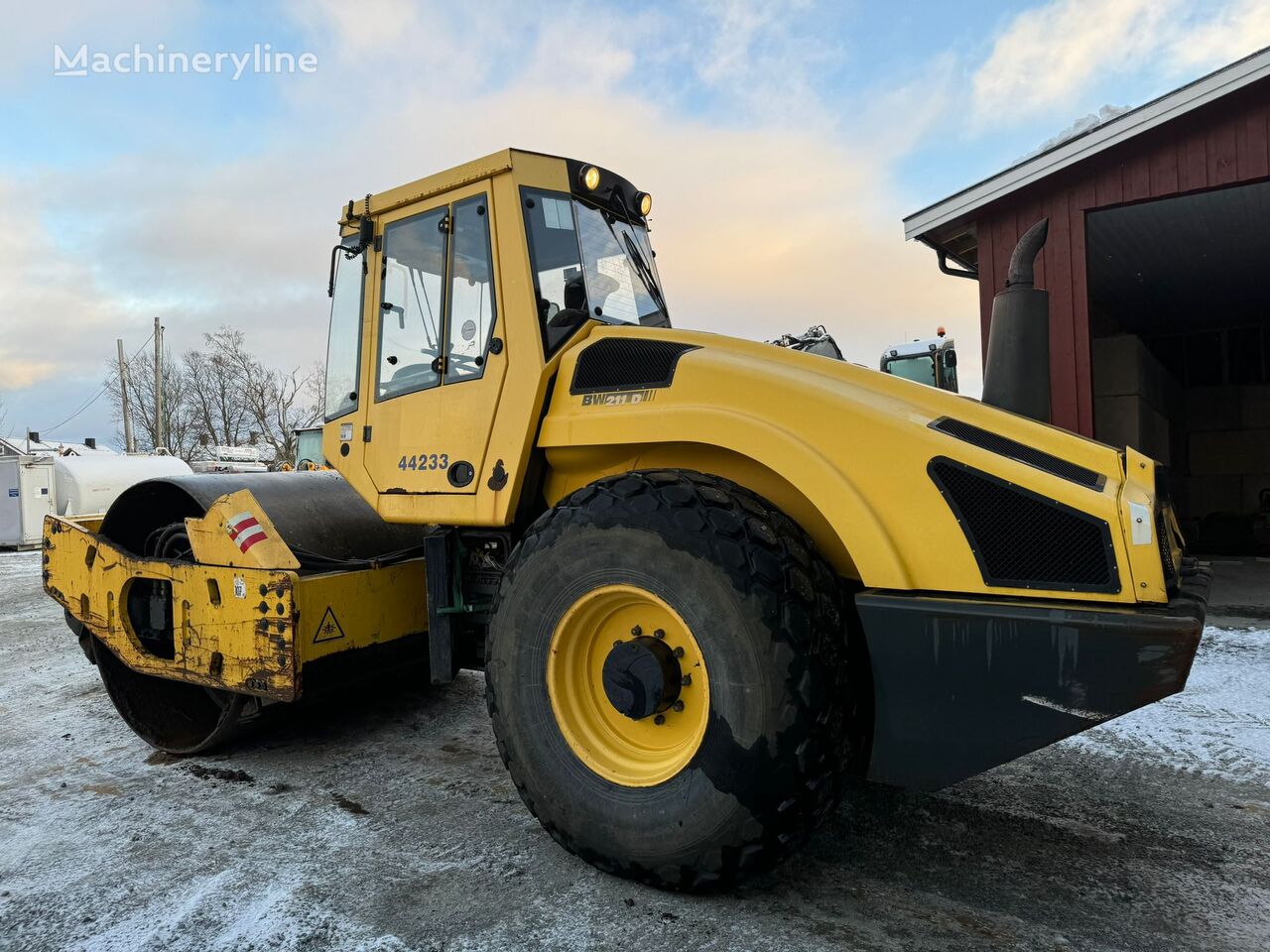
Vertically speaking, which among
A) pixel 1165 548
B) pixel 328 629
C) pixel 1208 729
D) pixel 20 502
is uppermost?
pixel 20 502

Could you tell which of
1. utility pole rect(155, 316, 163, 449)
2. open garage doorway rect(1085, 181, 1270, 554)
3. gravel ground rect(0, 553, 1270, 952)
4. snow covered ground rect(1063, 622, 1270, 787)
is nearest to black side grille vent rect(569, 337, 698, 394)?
gravel ground rect(0, 553, 1270, 952)

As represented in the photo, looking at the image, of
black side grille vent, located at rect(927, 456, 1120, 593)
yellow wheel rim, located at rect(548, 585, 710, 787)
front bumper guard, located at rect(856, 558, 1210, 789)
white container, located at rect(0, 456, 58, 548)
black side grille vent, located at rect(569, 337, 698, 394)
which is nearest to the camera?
front bumper guard, located at rect(856, 558, 1210, 789)

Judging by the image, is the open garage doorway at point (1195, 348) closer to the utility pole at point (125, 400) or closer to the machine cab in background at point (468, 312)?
Result: the machine cab in background at point (468, 312)

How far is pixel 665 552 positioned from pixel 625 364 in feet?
2.65

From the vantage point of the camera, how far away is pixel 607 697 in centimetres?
273

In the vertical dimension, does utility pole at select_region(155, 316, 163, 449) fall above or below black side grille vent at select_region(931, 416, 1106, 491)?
above

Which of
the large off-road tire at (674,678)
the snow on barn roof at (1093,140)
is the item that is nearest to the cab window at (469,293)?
the large off-road tire at (674,678)

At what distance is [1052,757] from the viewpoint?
3912 mm

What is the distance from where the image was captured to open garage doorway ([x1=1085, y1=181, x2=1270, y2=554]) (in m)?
9.45

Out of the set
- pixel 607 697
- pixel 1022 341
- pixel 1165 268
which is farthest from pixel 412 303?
pixel 1165 268

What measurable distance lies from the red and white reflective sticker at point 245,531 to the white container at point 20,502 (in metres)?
17.9

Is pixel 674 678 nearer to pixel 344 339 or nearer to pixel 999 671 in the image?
pixel 999 671

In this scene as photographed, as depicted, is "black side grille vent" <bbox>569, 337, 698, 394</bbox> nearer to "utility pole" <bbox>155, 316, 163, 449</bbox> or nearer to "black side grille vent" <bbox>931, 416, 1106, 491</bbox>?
"black side grille vent" <bbox>931, 416, 1106, 491</bbox>

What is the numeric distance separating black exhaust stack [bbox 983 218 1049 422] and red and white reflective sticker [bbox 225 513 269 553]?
10.5ft
